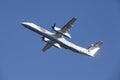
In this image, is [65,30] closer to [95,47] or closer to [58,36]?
[58,36]

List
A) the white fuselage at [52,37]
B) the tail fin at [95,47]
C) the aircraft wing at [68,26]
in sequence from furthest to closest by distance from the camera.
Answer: the tail fin at [95,47] < the white fuselage at [52,37] < the aircraft wing at [68,26]

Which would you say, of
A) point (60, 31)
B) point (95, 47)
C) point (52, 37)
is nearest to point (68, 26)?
point (60, 31)

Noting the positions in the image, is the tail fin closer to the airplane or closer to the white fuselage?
the airplane

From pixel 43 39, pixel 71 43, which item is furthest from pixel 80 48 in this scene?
pixel 43 39

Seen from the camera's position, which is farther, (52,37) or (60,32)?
(60,32)

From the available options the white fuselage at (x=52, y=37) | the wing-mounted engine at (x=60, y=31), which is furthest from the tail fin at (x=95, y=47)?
the wing-mounted engine at (x=60, y=31)

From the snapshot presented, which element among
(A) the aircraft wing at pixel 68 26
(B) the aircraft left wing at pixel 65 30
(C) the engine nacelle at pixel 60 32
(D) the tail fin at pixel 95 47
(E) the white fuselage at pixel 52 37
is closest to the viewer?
(A) the aircraft wing at pixel 68 26

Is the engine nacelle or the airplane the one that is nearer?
the airplane

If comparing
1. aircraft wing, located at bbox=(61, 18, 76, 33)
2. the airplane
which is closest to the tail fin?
the airplane

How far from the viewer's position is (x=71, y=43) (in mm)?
123188

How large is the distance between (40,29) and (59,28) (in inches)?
229

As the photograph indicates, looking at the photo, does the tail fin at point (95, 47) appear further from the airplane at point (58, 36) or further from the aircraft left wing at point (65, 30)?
the aircraft left wing at point (65, 30)

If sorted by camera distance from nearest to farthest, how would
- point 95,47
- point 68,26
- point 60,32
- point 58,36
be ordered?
1. point 68,26
2. point 60,32
3. point 58,36
4. point 95,47

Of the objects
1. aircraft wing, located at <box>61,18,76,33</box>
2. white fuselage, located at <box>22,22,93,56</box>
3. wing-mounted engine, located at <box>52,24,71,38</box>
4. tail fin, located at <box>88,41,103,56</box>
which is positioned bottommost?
white fuselage, located at <box>22,22,93,56</box>
